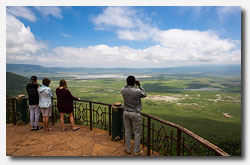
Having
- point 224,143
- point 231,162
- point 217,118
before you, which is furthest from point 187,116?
point 231,162

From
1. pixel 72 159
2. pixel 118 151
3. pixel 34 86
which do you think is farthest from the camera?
pixel 34 86

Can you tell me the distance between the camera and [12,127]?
502 centimetres

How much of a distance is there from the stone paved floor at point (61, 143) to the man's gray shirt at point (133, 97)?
1262mm

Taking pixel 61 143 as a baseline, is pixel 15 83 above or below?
above

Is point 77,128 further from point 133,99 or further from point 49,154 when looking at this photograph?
point 133,99

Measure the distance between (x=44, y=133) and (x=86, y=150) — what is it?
6.04 feet

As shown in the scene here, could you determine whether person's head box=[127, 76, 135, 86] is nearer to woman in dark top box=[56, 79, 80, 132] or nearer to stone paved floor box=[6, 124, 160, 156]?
stone paved floor box=[6, 124, 160, 156]

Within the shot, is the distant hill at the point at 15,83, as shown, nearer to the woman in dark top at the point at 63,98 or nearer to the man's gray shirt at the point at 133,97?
the woman in dark top at the point at 63,98

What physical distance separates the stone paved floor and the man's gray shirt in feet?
4.14

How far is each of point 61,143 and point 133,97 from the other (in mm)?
2456

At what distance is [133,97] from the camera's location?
9.88ft

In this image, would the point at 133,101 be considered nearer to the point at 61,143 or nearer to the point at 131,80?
the point at 131,80

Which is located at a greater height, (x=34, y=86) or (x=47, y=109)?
(x=34, y=86)

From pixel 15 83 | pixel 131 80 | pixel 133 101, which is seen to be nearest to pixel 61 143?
pixel 133 101
